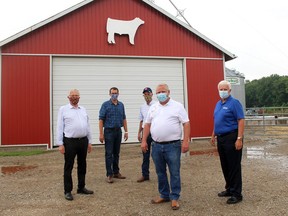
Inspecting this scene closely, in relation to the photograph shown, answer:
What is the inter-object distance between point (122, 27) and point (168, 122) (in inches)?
341

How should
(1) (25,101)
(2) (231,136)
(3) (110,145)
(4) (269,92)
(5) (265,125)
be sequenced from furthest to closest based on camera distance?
(4) (269,92), (5) (265,125), (1) (25,101), (3) (110,145), (2) (231,136)

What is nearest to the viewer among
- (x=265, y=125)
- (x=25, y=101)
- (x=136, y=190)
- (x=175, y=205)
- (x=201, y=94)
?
(x=175, y=205)

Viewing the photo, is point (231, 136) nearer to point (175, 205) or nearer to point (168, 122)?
point (168, 122)

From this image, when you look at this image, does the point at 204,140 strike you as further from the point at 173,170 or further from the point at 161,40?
the point at 173,170

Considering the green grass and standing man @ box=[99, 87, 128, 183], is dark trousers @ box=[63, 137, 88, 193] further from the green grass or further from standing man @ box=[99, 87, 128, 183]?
the green grass

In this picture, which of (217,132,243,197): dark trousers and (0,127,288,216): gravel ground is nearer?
(0,127,288,216): gravel ground

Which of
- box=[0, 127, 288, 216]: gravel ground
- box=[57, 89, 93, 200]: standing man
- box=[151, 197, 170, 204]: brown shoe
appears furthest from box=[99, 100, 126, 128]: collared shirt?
box=[151, 197, 170, 204]: brown shoe

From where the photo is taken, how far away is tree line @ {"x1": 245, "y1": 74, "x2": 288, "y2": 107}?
88.2 m

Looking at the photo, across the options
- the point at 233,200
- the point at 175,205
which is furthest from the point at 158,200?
the point at 233,200

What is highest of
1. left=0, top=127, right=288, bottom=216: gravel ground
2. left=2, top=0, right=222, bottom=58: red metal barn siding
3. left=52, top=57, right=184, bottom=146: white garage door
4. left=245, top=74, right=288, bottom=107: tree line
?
left=245, top=74, right=288, bottom=107: tree line

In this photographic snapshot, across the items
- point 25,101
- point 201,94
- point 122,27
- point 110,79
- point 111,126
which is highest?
point 122,27

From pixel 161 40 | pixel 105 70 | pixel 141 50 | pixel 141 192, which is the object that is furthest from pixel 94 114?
pixel 141 192

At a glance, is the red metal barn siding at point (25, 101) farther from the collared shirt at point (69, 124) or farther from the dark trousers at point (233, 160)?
the dark trousers at point (233, 160)

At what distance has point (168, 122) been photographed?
4.69 metres
